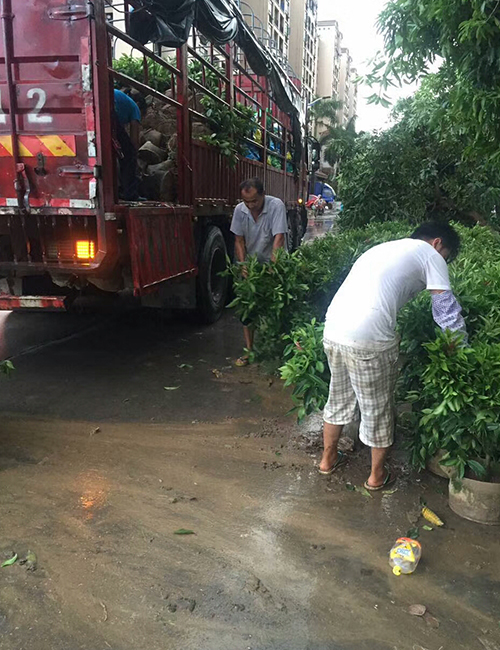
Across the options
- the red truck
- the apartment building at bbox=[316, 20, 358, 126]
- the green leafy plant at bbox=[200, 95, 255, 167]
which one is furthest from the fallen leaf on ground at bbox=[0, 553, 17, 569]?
the apartment building at bbox=[316, 20, 358, 126]

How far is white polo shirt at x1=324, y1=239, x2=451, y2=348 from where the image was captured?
9.38 feet

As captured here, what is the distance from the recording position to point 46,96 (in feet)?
13.3

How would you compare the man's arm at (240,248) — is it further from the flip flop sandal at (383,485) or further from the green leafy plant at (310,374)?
the flip flop sandal at (383,485)

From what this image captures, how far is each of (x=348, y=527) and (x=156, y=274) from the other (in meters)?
2.79

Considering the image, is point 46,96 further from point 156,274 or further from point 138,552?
point 138,552

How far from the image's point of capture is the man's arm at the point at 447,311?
2.81 metres

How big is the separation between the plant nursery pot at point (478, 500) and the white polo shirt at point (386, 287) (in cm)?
85

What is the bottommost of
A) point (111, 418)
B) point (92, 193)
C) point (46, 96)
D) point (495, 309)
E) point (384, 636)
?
point (384, 636)

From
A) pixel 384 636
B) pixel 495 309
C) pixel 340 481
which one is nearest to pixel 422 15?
pixel 495 309

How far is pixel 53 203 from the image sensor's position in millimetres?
4109

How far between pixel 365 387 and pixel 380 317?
404 millimetres

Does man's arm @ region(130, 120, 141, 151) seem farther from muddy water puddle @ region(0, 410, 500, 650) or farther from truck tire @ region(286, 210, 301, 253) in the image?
truck tire @ region(286, 210, 301, 253)

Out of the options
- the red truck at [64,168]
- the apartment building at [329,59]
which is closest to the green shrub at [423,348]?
the red truck at [64,168]

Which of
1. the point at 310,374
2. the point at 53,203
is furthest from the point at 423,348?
the point at 53,203
